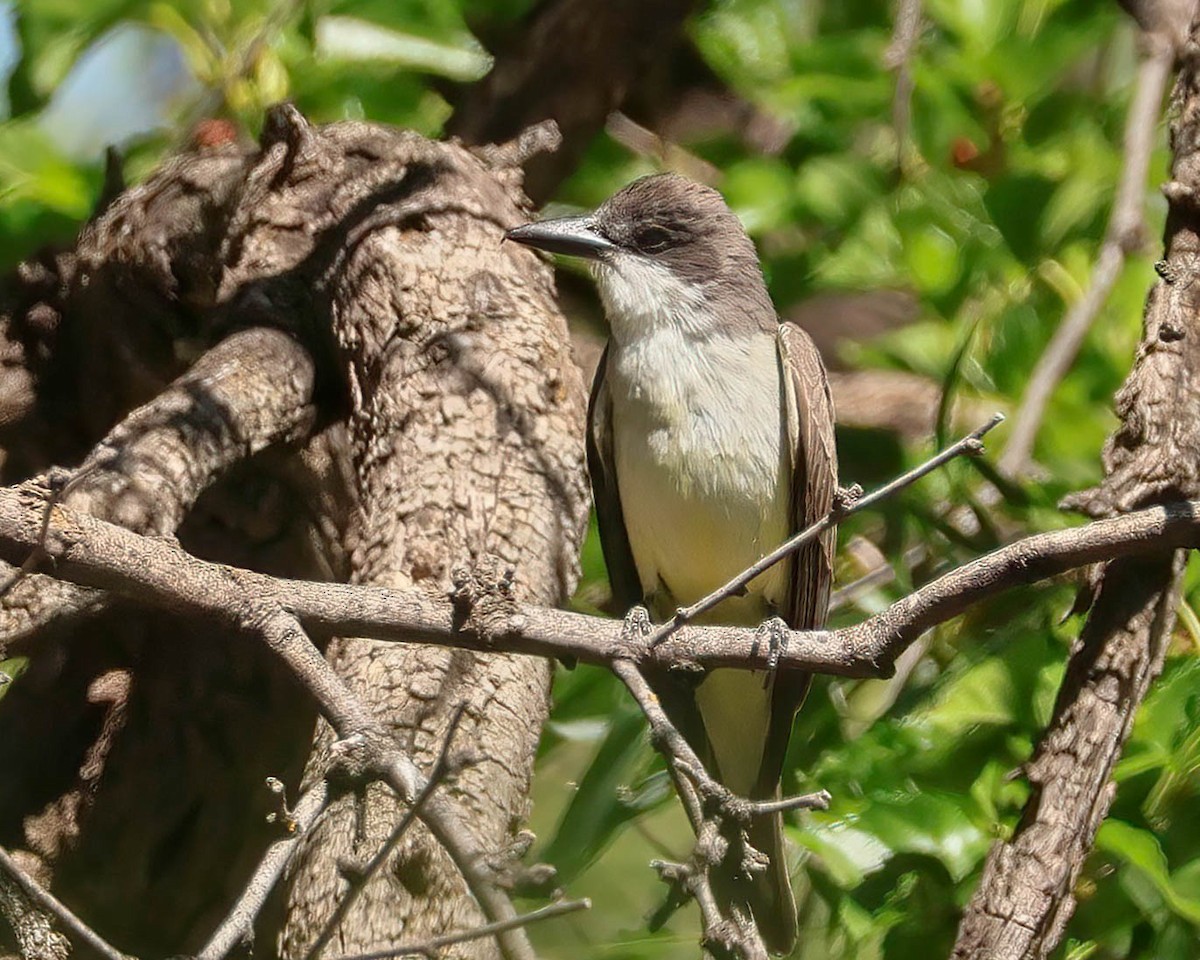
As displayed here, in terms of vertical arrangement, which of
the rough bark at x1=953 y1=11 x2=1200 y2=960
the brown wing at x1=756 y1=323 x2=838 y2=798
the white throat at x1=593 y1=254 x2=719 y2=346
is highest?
the white throat at x1=593 y1=254 x2=719 y2=346

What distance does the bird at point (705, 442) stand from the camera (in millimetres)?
3953

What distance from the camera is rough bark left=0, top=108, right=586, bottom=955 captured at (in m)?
3.39

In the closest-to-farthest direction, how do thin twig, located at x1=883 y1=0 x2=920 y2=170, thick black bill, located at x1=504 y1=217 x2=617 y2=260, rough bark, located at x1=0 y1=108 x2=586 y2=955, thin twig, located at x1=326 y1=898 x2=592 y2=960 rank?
thin twig, located at x1=326 y1=898 x2=592 y2=960 < rough bark, located at x1=0 y1=108 x2=586 y2=955 < thick black bill, located at x1=504 y1=217 x2=617 y2=260 < thin twig, located at x1=883 y1=0 x2=920 y2=170

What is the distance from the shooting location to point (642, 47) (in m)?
5.62

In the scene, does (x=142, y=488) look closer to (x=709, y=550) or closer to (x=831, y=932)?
(x=709, y=550)

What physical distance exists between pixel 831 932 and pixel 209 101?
3.31m

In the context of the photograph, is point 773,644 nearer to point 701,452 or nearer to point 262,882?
point 262,882

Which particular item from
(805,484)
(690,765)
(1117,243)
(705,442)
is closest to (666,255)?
(705,442)

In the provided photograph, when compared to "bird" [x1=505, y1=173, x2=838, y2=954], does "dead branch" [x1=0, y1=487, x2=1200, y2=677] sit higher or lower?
lower

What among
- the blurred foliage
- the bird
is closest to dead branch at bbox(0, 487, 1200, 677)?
the blurred foliage

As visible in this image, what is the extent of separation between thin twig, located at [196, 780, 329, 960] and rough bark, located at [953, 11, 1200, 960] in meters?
1.44

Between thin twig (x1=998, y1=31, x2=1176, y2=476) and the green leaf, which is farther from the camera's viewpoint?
thin twig (x1=998, y1=31, x2=1176, y2=476)

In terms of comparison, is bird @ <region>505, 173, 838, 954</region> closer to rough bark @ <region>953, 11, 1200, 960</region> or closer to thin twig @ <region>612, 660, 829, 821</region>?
rough bark @ <region>953, 11, 1200, 960</region>

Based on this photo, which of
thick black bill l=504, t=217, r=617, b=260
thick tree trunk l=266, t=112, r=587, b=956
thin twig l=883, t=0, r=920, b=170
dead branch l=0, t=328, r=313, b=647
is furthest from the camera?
thin twig l=883, t=0, r=920, b=170
